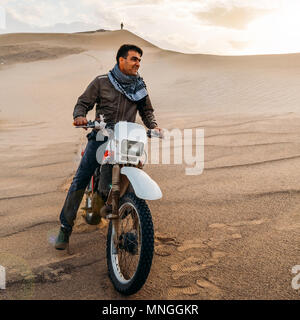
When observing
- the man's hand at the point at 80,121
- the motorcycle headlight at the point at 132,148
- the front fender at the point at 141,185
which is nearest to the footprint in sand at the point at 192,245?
the front fender at the point at 141,185

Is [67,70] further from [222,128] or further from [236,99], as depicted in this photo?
[222,128]

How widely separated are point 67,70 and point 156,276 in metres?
27.2

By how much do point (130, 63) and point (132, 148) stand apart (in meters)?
0.73

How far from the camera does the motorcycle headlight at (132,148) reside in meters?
2.62

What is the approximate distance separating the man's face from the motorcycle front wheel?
99 cm

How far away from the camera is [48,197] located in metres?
4.45

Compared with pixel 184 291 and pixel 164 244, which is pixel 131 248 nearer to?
pixel 184 291

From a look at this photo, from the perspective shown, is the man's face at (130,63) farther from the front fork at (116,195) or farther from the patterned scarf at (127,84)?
the front fork at (116,195)

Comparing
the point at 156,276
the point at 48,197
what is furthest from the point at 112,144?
the point at 48,197

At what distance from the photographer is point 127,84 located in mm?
3020

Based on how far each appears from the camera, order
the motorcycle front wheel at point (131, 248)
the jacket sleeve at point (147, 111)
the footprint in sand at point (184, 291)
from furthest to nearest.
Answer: the jacket sleeve at point (147, 111) < the footprint in sand at point (184, 291) < the motorcycle front wheel at point (131, 248)

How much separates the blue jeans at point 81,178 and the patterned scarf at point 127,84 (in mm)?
403

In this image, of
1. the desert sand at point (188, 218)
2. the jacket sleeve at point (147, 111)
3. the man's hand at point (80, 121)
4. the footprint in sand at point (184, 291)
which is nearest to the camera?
the footprint in sand at point (184, 291)

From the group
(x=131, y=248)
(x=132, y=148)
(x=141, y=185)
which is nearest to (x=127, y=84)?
(x=132, y=148)
